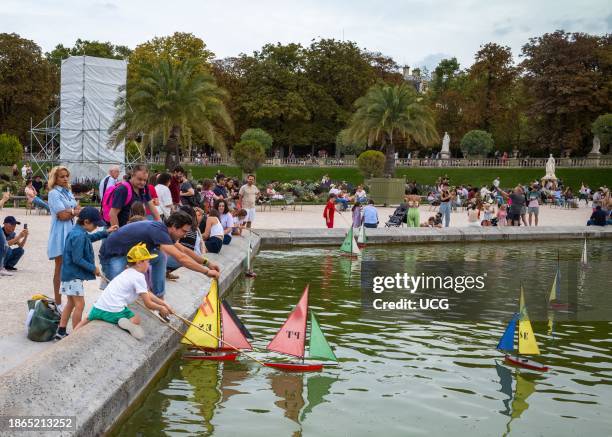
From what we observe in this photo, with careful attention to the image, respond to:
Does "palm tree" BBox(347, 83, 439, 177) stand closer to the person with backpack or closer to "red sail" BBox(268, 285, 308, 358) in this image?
the person with backpack

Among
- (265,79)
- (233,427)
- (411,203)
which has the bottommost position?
(233,427)

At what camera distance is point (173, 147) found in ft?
110

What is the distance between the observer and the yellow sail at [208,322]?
7.79 m

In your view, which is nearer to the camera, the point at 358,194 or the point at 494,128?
the point at 358,194

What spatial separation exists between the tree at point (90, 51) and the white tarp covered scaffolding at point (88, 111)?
996 inches

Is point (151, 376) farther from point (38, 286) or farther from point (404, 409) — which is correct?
point (38, 286)

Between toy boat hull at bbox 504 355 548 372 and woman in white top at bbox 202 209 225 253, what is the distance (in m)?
6.65

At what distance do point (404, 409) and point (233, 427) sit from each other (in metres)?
1.49

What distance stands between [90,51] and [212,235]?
186 ft

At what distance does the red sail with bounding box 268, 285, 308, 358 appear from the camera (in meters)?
7.64

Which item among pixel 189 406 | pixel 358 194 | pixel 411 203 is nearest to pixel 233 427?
pixel 189 406

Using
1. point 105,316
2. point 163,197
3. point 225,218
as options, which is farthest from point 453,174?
point 105,316

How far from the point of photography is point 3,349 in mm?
6820

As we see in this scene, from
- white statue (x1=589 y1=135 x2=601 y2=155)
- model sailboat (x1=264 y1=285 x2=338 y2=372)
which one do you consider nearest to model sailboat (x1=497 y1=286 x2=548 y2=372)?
model sailboat (x1=264 y1=285 x2=338 y2=372)
